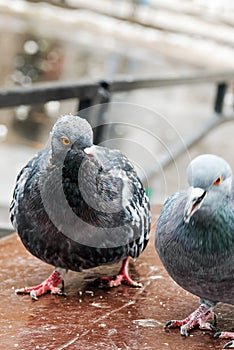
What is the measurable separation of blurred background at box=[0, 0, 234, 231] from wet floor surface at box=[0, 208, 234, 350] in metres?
0.51

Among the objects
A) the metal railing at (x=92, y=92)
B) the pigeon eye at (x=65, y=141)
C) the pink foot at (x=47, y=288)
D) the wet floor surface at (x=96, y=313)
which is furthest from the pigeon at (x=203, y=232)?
the metal railing at (x=92, y=92)

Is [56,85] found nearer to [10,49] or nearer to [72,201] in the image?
[72,201]

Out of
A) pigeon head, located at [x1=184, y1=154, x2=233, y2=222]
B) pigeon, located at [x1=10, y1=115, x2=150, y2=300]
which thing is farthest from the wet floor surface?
pigeon head, located at [x1=184, y1=154, x2=233, y2=222]

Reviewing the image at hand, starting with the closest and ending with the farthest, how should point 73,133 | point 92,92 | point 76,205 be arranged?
point 73,133
point 76,205
point 92,92

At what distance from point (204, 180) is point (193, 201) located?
0.23 feet

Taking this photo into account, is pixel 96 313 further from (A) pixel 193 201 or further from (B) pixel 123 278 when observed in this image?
(A) pixel 193 201

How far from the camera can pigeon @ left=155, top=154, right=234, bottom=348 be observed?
2189mm

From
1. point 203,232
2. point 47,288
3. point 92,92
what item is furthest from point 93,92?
point 203,232

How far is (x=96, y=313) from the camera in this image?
2.86 meters

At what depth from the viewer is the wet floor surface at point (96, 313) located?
8.48 ft

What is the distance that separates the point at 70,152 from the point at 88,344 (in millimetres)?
671

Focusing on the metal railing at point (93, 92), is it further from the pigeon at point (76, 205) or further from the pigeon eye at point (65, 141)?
the pigeon eye at point (65, 141)

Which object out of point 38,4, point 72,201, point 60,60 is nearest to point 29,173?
point 72,201

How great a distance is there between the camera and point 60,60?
15281mm
